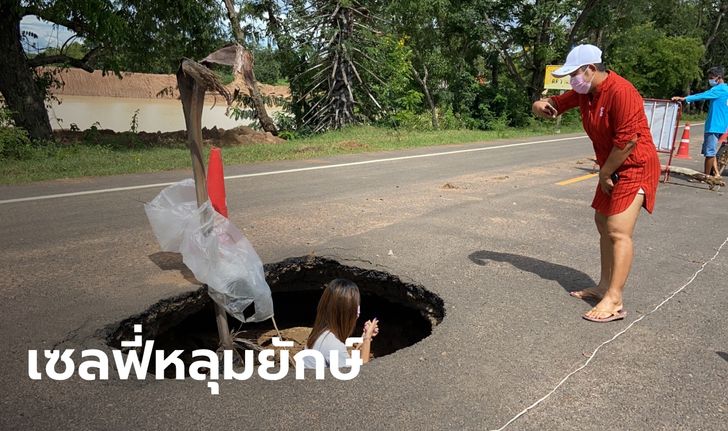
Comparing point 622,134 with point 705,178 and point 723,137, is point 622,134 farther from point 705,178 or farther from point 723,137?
point 723,137

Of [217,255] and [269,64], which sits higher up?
[269,64]

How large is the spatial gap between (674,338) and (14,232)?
6.25 meters

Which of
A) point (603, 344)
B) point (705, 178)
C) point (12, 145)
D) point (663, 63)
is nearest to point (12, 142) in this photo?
point (12, 145)

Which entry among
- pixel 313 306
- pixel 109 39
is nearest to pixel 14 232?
pixel 313 306

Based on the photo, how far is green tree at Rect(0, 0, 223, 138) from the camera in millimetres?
12508

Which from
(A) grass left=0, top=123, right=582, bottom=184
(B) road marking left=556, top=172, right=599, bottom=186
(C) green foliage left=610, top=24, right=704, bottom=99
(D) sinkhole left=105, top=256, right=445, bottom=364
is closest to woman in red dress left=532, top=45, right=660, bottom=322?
(D) sinkhole left=105, top=256, right=445, bottom=364

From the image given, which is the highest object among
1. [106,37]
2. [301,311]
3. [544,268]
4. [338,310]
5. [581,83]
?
[106,37]

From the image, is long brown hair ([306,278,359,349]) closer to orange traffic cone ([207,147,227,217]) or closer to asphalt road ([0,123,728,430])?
asphalt road ([0,123,728,430])

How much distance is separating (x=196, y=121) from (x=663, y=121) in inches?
387

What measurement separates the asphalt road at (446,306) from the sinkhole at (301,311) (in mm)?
126

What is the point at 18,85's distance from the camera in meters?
13.3

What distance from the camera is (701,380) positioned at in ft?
10.4

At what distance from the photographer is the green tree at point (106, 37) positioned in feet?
41.0

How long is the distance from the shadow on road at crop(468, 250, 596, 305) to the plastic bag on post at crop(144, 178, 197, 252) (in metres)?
2.71
